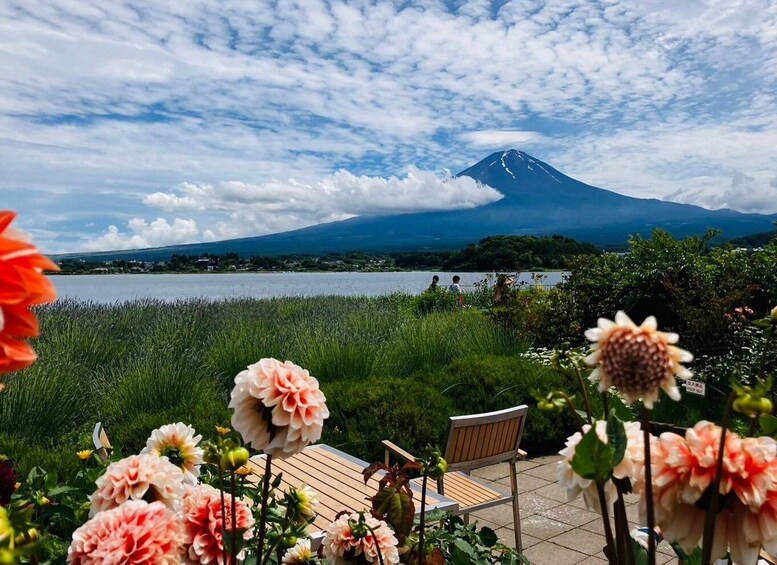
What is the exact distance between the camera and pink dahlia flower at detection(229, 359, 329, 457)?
90 centimetres

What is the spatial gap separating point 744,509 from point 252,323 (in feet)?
25.4

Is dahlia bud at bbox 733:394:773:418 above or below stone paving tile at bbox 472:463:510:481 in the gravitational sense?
above

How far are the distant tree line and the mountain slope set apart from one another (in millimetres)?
83806

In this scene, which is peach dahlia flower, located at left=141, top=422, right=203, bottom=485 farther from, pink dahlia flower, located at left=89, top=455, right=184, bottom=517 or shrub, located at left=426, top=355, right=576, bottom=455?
shrub, located at left=426, top=355, right=576, bottom=455

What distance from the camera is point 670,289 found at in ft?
27.5

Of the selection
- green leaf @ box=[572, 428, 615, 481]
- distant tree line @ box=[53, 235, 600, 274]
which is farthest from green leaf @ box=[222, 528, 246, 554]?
distant tree line @ box=[53, 235, 600, 274]

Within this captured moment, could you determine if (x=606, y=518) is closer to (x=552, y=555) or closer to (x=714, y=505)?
(x=714, y=505)

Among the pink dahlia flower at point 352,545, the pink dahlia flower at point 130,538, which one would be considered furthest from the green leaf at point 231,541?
the pink dahlia flower at point 352,545

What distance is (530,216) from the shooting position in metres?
160

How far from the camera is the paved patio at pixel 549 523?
3613 millimetres

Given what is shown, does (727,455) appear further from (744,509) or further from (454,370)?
(454,370)

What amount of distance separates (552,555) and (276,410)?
10.5ft

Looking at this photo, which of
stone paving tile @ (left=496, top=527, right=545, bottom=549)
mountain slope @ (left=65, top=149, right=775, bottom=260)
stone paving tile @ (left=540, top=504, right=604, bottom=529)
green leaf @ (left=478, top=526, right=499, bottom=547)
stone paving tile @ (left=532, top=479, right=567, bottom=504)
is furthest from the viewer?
mountain slope @ (left=65, top=149, right=775, bottom=260)

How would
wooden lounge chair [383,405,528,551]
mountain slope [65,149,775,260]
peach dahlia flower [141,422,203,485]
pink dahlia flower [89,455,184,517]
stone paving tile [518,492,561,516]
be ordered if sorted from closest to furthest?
pink dahlia flower [89,455,184,517], peach dahlia flower [141,422,203,485], wooden lounge chair [383,405,528,551], stone paving tile [518,492,561,516], mountain slope [65,149,775,260]
